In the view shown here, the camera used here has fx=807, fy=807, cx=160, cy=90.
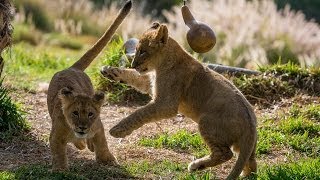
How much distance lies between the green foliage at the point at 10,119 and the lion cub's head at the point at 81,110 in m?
1.85

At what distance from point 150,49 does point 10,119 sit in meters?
1.96

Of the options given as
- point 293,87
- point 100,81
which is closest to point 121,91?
point 100,81

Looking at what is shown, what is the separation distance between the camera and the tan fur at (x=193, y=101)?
6.96m

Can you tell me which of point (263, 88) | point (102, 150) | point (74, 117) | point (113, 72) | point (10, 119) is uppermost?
point (74, 117)

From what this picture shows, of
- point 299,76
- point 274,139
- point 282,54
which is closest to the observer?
point 274,139

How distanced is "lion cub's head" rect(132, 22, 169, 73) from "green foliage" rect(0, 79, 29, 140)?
173 cm

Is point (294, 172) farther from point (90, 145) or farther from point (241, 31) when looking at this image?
point (241, 31)

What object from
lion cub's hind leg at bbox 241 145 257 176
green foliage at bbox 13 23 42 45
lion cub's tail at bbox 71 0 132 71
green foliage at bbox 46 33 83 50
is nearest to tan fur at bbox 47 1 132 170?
lion cub's tail at bbox 71 0 132 71

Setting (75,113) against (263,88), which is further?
(263,88)

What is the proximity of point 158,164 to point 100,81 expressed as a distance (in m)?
3.59

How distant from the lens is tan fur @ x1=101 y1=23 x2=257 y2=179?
6.96m

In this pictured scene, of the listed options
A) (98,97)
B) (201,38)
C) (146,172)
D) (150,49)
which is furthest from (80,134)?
(201,38)

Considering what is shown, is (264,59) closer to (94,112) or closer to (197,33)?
(197,33)

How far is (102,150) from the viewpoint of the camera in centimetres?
742
